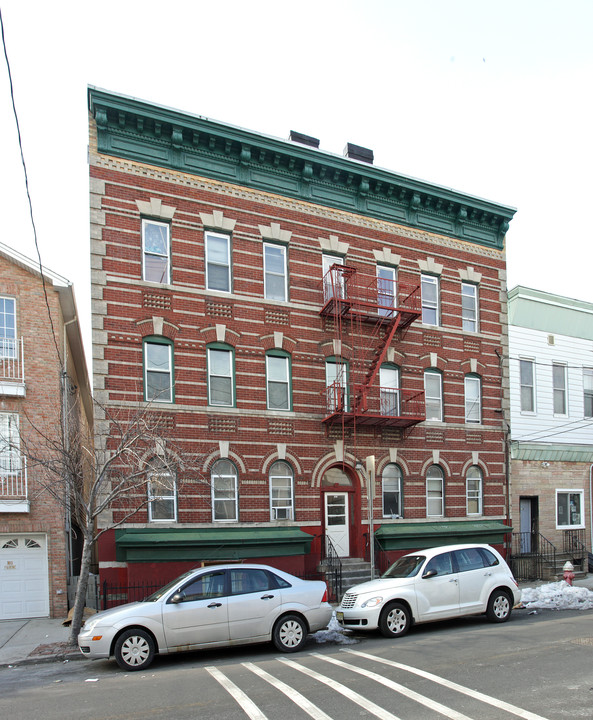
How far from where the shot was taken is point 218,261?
18.4 m

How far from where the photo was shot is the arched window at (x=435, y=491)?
20.8 metres

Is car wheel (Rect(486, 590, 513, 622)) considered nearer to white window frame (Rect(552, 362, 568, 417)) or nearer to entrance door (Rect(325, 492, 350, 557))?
entrance door (Rect(325, 492, 350, 557))

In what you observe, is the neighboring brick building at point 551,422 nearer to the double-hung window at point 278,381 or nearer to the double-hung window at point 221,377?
the double-hung window at point 278,381

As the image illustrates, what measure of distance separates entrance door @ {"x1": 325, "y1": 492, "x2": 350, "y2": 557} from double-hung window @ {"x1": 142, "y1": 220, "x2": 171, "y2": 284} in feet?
25.4

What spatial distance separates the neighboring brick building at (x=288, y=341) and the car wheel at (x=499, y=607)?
5592 mm

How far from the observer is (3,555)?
15.6 m

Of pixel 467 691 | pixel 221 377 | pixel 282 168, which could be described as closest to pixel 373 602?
pixel 467 691

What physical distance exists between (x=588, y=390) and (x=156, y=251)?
55.9ft

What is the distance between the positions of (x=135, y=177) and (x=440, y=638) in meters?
13.1

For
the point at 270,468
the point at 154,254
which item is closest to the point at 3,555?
the point at 270,468

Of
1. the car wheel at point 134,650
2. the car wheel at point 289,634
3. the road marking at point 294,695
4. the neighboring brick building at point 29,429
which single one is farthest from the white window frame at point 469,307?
the car wheel at point 134,650

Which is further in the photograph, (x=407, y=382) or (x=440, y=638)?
(x=407, y=382)

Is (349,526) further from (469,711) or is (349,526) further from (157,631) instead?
(469,711)

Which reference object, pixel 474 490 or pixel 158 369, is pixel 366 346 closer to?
pixel 474 490
